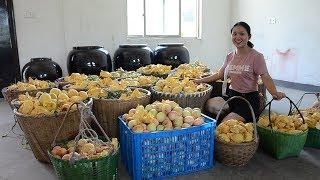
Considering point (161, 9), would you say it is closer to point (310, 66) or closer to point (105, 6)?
point (105, 6)

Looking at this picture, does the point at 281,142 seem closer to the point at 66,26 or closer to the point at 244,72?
the point at 244,72

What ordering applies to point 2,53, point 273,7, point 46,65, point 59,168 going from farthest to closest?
point 273,7 < point 2,53 < point 46,65 < point 59,168

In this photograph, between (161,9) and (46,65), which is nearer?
(46,65)

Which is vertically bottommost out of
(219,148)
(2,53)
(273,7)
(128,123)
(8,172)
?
(8,172)

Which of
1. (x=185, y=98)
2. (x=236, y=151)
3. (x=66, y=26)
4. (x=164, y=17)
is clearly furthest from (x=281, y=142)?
(x=164, y=17)

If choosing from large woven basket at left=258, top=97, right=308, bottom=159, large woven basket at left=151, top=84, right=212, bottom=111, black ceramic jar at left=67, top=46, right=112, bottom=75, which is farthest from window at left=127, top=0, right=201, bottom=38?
large woven basket at left=258, top=97, right=308, bottom=159

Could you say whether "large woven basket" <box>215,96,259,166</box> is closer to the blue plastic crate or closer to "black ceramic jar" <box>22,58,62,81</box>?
the blue plastic crate

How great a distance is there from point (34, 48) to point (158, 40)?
233cm

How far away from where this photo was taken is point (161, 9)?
6.09 meters

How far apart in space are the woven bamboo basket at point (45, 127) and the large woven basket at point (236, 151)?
1043 millimetres

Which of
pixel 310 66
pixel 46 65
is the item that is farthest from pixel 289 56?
pixel 46 65

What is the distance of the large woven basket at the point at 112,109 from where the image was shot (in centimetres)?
237

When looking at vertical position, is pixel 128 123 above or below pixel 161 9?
below

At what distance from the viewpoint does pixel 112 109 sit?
2.39 m
